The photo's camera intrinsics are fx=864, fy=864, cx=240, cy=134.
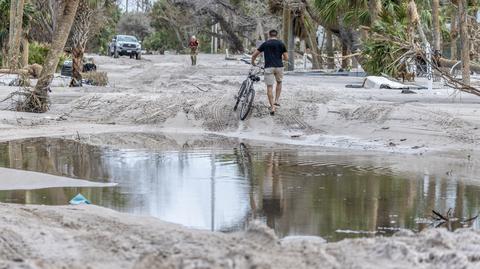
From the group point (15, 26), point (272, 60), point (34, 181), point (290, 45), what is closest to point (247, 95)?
point (272, 60)

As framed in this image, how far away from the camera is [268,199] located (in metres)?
9.48

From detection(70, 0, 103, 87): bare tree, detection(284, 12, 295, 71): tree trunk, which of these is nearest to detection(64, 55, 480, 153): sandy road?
detection(70, 0, 103, 87): bare tree

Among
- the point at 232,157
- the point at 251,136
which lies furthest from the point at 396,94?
the point at 232,157

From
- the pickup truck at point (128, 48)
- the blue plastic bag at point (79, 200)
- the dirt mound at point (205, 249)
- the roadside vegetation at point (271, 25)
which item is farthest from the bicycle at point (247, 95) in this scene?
the pickup truck at point (128, 48)

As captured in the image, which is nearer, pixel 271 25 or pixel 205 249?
pixel 205 249

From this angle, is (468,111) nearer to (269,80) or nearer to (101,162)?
(269,80)

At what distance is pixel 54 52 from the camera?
785 inches

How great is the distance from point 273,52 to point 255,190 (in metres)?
8.02

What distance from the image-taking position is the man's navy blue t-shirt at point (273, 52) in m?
17.8

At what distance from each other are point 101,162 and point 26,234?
584 centimetres

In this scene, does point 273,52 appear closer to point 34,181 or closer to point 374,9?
point 34,181

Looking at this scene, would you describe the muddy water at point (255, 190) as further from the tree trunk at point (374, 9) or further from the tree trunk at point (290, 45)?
the tree trunk at point (290, 45)

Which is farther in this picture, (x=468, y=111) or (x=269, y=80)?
(x=269, y=80)

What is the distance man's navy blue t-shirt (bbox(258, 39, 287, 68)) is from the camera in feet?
58.3
